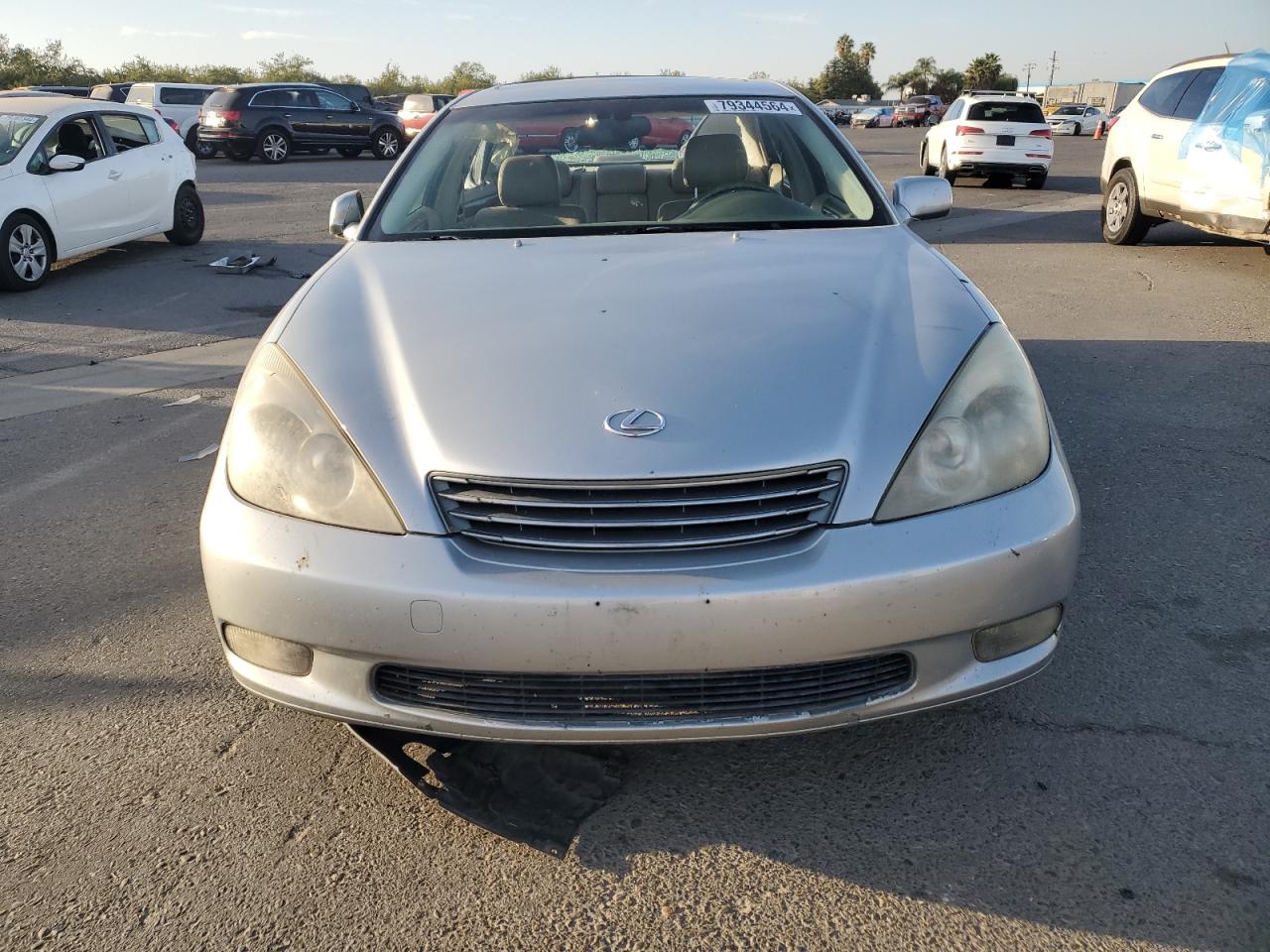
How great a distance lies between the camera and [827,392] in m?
2.29

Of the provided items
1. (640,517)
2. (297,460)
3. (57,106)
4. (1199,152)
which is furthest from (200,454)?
(1199,152)

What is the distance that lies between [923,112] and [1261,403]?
193ft

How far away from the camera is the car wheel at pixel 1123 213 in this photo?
996cm

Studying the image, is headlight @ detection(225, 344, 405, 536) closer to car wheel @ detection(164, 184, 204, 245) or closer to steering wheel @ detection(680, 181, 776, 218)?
steering wheel @ detection(680, 181, 776, 218)

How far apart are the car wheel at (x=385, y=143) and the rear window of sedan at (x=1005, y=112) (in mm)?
13452

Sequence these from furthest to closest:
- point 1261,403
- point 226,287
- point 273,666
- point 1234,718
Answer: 1. point 226,287
2. point 1261,403
3. point 1234,718
4. point 273,666

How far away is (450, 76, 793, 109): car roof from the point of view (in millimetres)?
4027

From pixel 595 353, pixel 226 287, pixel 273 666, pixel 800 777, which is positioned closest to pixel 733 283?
pixel 595 353

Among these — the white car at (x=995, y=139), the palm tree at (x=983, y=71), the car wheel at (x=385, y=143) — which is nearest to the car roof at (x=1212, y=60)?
the white car at (x=995, y=139)

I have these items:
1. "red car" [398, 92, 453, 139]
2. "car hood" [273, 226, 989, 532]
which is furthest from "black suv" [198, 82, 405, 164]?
"car hood" [273, 226, 989, 532]

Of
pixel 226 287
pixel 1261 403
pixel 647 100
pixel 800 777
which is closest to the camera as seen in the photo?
pixel 800 777

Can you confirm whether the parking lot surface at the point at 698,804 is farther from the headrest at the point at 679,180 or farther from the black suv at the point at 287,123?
the black suv at the point at 287,123

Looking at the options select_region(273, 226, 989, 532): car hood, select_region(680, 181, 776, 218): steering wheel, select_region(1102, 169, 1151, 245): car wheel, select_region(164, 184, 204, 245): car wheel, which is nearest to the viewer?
select_region(273, 226, 989, 532): car hood

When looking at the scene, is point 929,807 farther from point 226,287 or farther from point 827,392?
point 226,287
